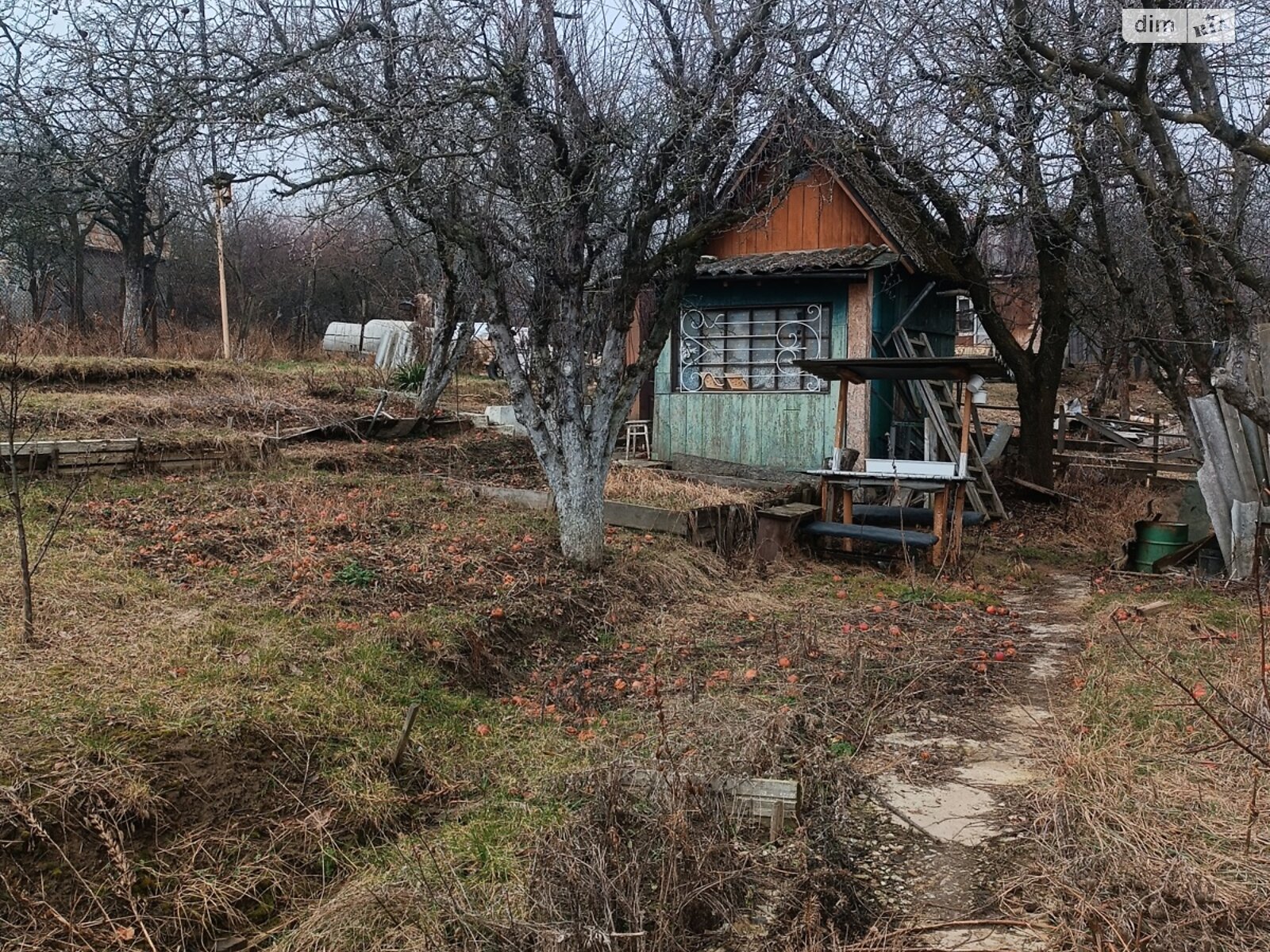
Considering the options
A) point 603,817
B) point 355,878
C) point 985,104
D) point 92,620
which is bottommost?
point 355,878

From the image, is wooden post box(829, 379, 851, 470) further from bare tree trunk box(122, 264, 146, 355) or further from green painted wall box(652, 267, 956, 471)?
bare tree trunk box(122, 264, 146, 355)

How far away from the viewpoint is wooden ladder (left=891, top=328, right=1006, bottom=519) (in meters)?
12.4

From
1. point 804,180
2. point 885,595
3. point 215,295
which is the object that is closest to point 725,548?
point 885,595

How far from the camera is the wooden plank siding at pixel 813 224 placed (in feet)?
39.6

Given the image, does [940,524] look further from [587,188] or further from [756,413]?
[587,188]

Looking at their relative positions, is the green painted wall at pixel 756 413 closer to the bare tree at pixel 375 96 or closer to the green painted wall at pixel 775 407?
the green painted wall at pixel 775 407

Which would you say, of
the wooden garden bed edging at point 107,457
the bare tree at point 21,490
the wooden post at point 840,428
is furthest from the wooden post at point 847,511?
the bare tree at point 21,490

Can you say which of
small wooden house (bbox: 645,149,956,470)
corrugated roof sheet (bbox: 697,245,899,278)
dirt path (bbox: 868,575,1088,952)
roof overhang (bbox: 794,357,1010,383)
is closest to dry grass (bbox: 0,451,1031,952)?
dirt path (bbox: 868,575,1088,952)

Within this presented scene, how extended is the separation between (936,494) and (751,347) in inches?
147

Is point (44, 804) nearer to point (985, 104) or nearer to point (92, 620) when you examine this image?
point (92, 620)

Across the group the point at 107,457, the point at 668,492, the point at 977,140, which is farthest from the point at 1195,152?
the point at 107,457

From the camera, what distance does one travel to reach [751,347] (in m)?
12.8

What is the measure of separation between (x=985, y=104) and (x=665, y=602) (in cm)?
572

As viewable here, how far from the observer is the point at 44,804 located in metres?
3.76
